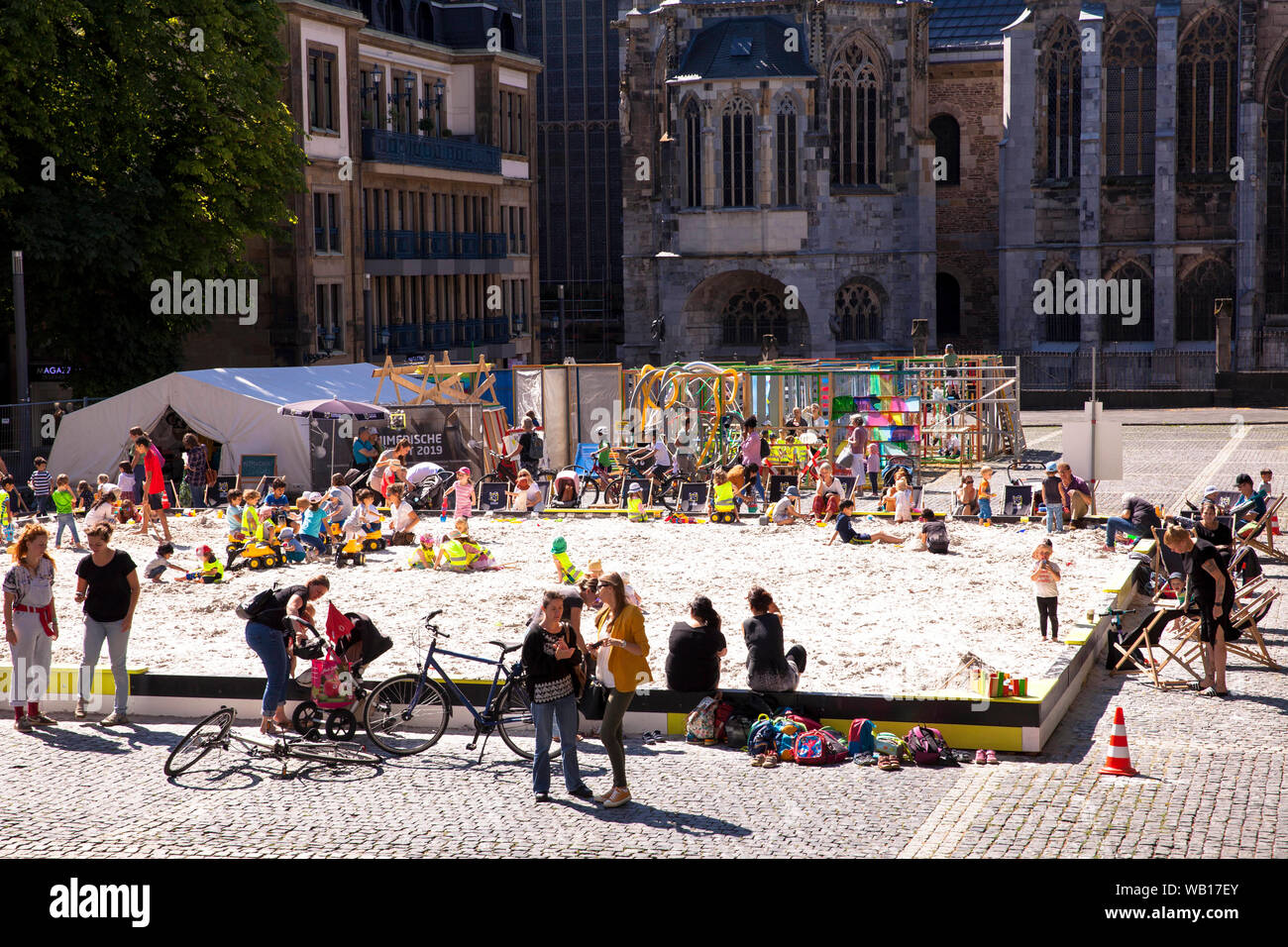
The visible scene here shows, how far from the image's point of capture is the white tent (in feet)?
96.0

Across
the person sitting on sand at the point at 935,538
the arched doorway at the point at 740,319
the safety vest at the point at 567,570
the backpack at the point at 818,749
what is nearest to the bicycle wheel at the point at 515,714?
the backpack at the point at 818,749

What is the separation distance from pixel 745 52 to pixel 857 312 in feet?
32.1

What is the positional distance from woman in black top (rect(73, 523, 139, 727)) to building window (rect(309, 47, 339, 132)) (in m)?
30.7

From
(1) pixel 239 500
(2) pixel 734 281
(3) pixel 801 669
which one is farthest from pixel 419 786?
(2) pixel 734 281

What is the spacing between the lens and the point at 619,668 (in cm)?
1080

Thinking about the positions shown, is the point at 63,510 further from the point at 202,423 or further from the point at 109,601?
the point at 109,601

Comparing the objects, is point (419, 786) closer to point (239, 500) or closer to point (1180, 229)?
point (239, 500)

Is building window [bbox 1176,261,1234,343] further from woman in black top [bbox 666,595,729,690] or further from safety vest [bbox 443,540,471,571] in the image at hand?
woman in black top [bbox 666,595,729,690]

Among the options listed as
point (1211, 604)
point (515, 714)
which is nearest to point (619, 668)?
point (515, 714)

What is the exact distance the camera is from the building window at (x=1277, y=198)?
170 ft

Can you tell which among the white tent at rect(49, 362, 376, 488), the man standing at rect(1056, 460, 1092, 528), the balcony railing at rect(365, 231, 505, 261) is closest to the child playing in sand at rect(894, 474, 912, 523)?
the man standing at rect(1056, 460, 1092, 528)

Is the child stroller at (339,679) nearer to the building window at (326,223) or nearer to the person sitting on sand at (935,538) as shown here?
the person sitting on sand at (935,538)

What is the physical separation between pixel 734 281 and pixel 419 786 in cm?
4498

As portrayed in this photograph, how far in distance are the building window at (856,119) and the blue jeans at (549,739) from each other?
4600 centimetres
